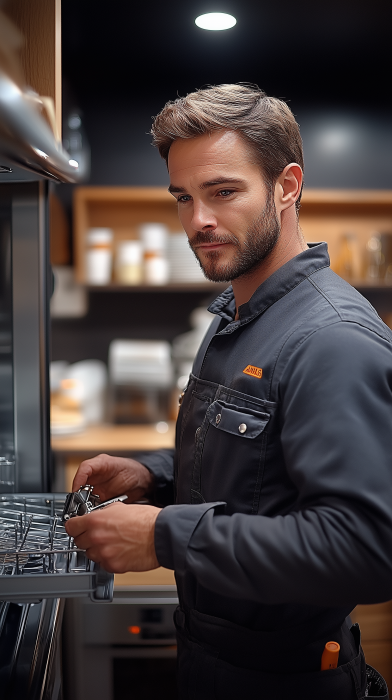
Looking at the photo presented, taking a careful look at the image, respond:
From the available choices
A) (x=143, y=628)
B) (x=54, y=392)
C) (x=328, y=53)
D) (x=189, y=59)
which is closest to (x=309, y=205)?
(x=328, y=53)

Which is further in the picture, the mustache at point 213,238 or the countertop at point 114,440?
the countertop at point 114,440

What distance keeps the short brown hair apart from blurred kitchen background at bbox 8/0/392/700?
4.24ft

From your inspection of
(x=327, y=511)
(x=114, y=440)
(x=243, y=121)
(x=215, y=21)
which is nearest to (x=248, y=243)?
(x=243, y=121)

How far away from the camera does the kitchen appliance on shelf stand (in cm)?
73

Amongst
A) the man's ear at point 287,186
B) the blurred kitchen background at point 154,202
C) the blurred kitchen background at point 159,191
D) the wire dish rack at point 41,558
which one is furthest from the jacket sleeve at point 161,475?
the blurred kitchen background at point 154,202

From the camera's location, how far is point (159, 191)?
2707 millimetres

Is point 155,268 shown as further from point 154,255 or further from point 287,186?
point 287,186

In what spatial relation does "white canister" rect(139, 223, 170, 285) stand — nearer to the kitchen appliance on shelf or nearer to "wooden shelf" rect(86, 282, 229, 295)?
"wooden shelf" rect(86, 282, 229, 295)

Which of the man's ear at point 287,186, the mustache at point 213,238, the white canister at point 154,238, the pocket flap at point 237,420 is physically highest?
the white canister at point 154,238

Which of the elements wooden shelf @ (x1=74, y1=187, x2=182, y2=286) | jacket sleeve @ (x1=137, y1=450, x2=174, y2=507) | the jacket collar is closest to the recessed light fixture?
wooden shelf @ (x1=74, y1=187, x2=182, y2=286)

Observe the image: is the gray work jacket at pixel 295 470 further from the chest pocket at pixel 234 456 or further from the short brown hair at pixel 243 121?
the short brown hair at pixel 243 121

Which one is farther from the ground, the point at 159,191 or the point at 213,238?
the point at 159,191

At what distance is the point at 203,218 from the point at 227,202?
0.04 metres

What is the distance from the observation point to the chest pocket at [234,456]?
32.5 inches
